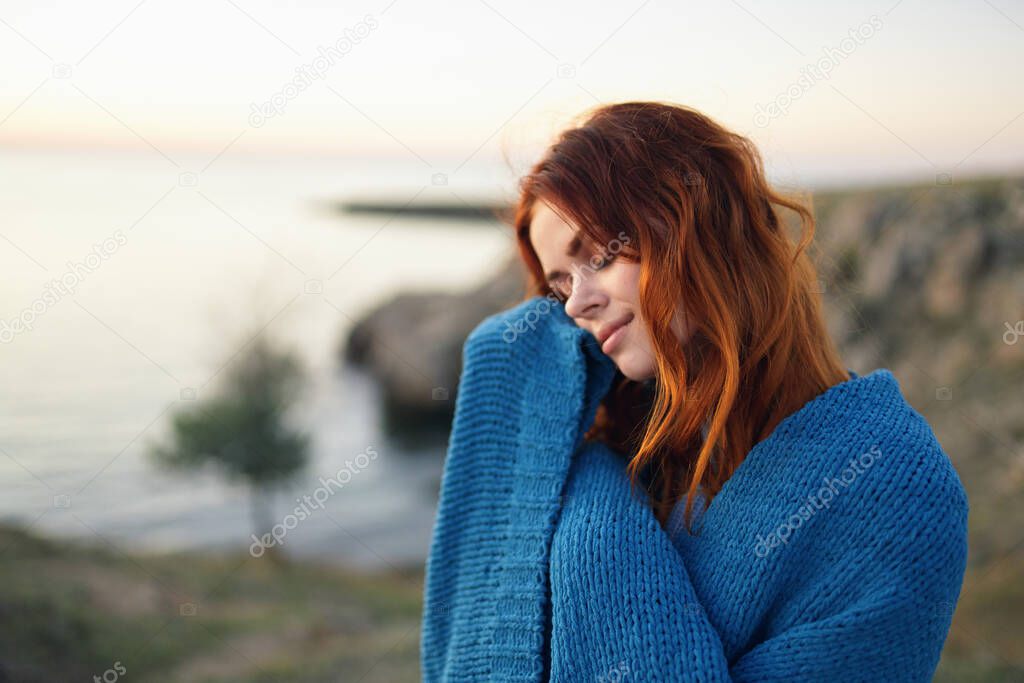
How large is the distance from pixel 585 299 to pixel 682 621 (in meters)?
0.64

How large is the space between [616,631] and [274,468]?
30.0 feet

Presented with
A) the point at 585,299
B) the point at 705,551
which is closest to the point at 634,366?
the point at 585,299

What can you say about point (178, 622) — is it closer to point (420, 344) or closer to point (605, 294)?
point (605, 294)

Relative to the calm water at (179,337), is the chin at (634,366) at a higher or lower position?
higher

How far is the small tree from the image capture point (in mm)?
9328

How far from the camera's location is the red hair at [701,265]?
5.04 feet

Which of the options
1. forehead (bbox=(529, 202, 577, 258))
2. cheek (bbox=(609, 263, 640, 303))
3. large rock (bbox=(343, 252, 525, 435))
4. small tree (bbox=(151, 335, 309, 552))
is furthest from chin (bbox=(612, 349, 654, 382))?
large rock (bbox=(343, 252, 525, 435))

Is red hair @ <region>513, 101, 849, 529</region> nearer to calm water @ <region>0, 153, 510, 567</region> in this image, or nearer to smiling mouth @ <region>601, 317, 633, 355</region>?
smiling mouth @ <region>601, 317, 633, 355</region>

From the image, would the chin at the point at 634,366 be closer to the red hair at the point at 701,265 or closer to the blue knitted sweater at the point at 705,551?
the red hair at the point at 701,265

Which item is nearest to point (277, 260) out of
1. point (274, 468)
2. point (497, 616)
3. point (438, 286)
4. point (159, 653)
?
point (274, 468)

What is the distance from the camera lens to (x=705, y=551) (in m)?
1.52

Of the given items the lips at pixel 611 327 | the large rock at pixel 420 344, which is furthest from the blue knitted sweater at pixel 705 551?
the large rock at pixel 420 344

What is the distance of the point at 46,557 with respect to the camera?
6074 millimetres

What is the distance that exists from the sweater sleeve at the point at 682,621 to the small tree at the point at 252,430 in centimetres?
866
